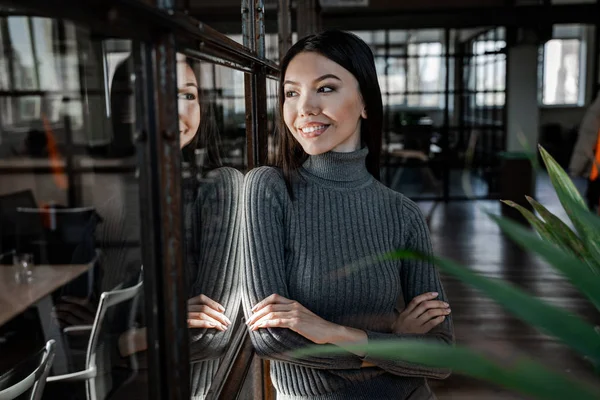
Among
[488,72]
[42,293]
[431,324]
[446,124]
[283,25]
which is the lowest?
[42,293]

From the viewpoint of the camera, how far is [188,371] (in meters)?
0.79

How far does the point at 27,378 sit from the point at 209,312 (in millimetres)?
1015

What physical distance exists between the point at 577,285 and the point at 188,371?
59cm

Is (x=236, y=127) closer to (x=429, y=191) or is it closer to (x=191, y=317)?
(x=191, y=317)

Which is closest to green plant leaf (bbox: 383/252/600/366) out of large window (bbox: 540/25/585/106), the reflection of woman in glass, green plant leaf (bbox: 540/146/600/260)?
green plant leaf (bbox: 540/146/600/260)

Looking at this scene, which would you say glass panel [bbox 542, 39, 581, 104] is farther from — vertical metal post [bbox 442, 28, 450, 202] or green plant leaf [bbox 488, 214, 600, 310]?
green plant leaf [bbox 488, 214, 600, 310]

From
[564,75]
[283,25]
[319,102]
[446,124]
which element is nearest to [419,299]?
[319,102]

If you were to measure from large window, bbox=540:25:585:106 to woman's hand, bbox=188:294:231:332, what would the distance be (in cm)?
1669

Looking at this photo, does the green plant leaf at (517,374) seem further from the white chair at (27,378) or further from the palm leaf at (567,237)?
the white chair at (27,378)

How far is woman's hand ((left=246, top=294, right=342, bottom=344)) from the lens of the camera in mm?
1127

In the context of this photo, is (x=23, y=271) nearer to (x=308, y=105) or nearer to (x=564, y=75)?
(x=308, y=105)

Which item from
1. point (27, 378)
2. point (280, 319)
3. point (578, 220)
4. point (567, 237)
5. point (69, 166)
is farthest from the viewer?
point (69, 166)

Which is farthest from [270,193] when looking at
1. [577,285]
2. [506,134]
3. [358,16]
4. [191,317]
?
[506,134]

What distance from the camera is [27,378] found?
177cm
